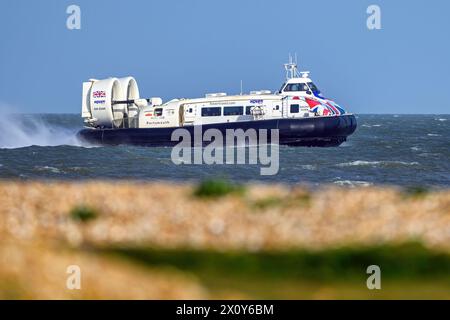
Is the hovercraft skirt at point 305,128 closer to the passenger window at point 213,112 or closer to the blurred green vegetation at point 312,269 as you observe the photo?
the passenger window at point 213,112

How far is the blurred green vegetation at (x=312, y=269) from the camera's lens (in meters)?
7.32

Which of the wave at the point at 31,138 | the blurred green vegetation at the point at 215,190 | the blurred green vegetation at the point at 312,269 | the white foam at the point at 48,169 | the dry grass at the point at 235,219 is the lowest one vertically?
the blurred green vegetation at the point at 312,269

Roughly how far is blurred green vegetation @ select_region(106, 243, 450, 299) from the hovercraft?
88.2 feet

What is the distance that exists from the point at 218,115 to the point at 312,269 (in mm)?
28631

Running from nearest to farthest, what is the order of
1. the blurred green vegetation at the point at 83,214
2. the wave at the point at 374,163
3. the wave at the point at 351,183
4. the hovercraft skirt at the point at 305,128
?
the blurred green vegetation at the point at 83,214 → the wave at the point at 351,183 → the wave at the point at 374,163 → the hovercraft skirt at the point at 305,128

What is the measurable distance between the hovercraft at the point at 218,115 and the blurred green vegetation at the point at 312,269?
88.2ft

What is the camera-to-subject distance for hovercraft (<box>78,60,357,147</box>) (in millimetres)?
35000

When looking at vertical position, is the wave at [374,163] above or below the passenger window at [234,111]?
below

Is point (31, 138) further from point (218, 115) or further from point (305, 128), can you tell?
point (305, 128)

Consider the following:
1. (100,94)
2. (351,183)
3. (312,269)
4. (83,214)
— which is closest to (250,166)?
(351,183)

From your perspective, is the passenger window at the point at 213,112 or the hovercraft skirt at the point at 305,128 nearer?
the hovercraft skirt at the point at 305,128

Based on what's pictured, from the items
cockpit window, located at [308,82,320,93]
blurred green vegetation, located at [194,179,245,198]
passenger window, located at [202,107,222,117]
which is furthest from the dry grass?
cockpit window, located at [308,82,320,93]

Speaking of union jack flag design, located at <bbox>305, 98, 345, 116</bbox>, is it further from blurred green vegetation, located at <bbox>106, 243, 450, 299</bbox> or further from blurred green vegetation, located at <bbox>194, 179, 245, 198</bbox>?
blurred green vegetation, located at <bbox>106, 243, 450, 299</bbox>

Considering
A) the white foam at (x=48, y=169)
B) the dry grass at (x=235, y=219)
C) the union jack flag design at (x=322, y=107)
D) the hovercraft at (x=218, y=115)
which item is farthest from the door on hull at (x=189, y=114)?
the dry grass at (x=235, y=219)
